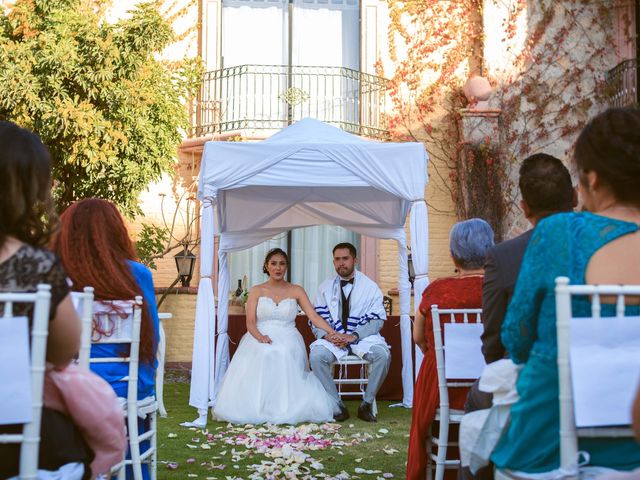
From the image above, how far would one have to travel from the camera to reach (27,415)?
7.03 feet

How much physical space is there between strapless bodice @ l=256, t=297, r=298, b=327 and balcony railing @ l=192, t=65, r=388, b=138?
5996 mm

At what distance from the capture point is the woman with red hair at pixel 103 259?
13.1 feet

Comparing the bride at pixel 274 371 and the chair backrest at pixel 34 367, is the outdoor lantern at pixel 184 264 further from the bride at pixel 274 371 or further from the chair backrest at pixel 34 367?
the chair backrest at pixel 34 367

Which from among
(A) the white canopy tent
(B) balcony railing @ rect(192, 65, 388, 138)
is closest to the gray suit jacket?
(A) the white canopy tent

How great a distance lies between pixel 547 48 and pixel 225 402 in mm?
7835

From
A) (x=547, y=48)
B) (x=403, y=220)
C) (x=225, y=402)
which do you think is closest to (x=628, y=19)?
(x=547, y=48)

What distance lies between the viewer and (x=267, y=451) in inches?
235

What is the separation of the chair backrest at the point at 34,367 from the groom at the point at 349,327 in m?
5.85

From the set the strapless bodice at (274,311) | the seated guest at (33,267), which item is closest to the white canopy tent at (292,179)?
the strapless bodice at (274,311)

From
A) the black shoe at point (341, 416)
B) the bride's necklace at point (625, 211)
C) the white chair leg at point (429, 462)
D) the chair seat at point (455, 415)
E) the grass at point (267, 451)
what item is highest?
the bride's necklace at point (625, 211)

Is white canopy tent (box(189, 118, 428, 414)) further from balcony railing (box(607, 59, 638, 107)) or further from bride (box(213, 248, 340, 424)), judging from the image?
balcony railing (box(607, 59, 638, 107))

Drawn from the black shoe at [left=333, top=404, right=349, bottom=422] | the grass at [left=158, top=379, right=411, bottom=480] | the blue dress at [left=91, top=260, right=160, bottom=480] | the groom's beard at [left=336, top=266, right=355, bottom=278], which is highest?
the groom's beard at [left=336, top=266, right=355, bottom=278]

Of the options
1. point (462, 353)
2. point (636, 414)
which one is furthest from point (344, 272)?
point (636, 414)

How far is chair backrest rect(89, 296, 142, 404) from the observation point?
409 centimetres
